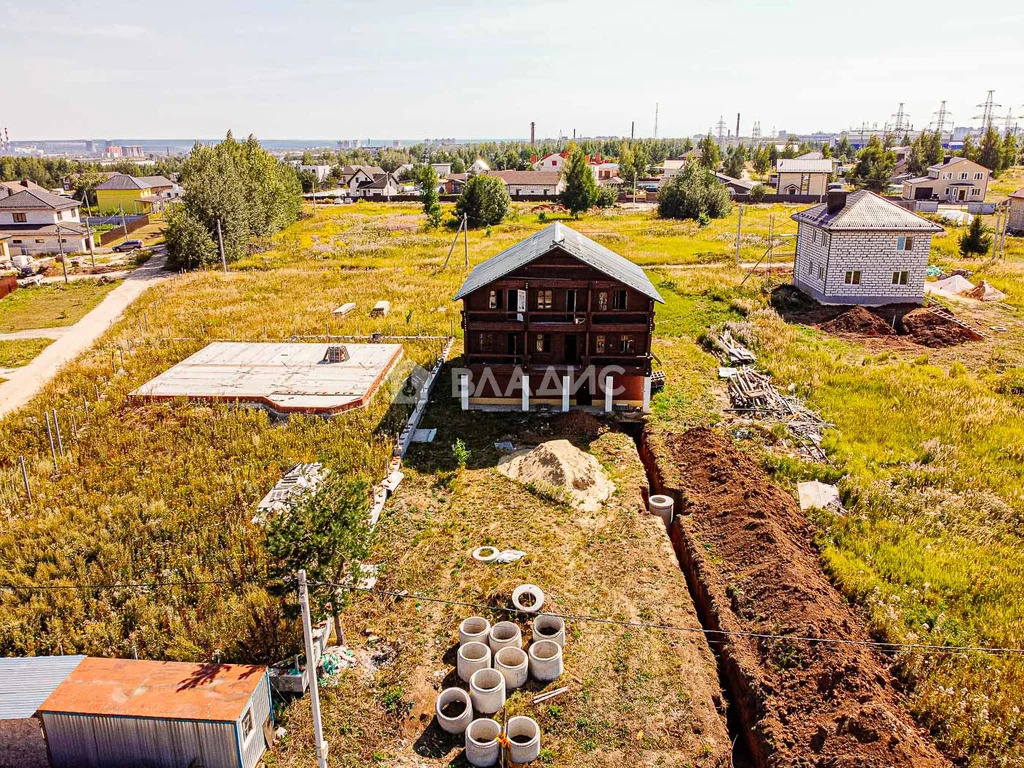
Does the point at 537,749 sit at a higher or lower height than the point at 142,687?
lower

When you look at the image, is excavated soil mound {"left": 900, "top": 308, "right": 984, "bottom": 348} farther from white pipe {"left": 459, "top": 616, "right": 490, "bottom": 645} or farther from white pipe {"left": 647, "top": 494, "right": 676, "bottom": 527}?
white pipe {"left": 459, "top": 616, "right": 490, "bottom": 645}

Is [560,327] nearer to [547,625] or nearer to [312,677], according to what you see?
[547,625]

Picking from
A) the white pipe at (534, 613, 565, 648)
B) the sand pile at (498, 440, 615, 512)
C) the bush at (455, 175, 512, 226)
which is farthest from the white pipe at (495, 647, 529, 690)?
the bush at (455, 175, 512, 226)

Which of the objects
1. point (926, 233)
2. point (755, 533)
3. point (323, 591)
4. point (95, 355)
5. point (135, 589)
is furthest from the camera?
point (926, 233)

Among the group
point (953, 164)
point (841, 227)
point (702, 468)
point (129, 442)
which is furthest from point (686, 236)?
point (129, 442)

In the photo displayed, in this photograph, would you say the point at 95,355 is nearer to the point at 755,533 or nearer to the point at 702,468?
the point at 702,468

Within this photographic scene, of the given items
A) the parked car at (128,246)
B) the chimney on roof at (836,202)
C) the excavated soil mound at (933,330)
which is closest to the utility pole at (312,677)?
the excavated soil mound at (933,330)

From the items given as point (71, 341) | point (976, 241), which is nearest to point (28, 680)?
point (71, 341)
